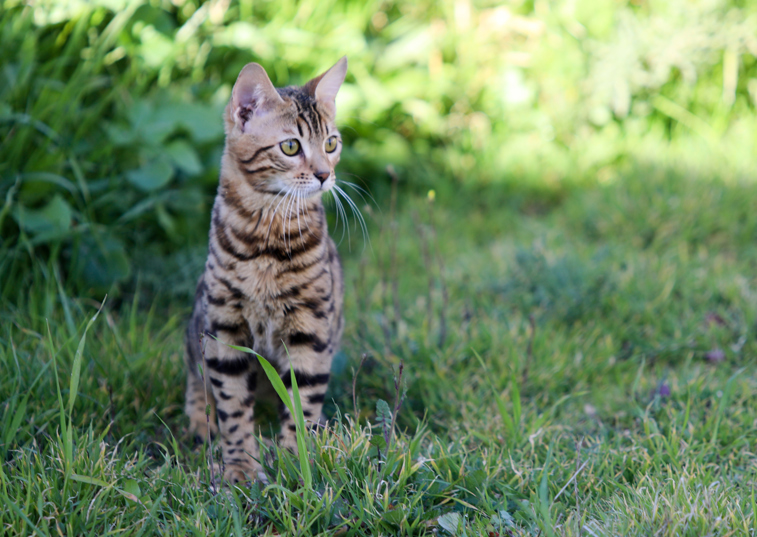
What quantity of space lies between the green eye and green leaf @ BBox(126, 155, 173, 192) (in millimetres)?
1397

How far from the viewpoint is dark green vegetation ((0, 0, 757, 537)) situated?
1905 millimetres

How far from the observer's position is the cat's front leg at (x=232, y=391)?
2.22 metres

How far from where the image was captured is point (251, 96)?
2150 millimetres

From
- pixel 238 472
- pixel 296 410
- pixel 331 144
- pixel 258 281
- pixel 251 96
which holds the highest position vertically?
pixel 251 96

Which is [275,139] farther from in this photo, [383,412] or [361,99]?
[361,99]

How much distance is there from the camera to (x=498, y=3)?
17.1 feet

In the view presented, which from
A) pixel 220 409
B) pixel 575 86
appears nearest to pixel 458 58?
pixel 575 86

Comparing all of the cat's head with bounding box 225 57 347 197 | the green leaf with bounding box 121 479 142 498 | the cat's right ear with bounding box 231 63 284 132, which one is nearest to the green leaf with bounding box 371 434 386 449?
the green leaf with bounding box 121 479 142 498

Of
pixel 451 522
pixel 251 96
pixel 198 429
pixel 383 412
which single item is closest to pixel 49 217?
pixel 198 429

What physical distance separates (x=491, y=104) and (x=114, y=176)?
3.08m

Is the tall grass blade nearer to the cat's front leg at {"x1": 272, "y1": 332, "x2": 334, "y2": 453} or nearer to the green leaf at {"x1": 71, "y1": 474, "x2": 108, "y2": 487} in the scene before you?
the cat's front leg at {"x1": 272, "y1": 332, "x2": 334, "y2": 453}

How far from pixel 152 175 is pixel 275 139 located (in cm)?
147

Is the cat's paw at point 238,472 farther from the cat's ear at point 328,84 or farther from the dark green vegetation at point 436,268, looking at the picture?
the cat's ear at point 328,84

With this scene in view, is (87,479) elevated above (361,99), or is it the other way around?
(361,99)
